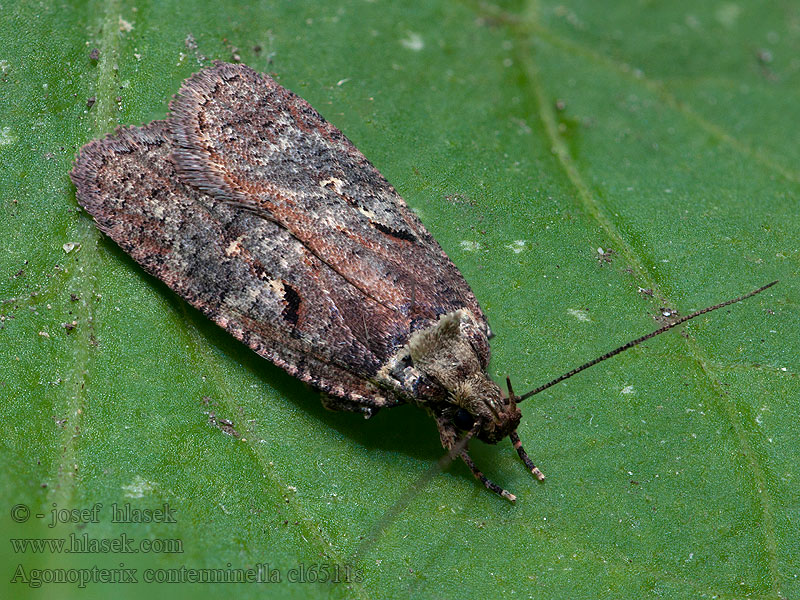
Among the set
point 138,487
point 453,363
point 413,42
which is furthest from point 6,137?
point 453,363

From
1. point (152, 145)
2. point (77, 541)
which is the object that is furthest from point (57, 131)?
point (77, 541)

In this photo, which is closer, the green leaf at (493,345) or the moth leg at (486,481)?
the green leaf at (493,345)

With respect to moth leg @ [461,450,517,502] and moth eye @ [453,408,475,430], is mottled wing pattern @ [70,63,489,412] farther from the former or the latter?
moth leg @ [461,450,517,502]

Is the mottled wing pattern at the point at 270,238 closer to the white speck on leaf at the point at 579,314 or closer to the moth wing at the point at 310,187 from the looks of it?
the moth wing at the point at 310,187

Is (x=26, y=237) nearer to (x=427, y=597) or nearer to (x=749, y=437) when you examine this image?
(x=427, y=597)

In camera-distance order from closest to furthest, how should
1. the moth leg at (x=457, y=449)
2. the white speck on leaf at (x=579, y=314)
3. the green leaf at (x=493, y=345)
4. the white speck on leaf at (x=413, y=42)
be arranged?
1. the green leaf at (x=493, y=345)
2. the moth leg at (x=457, y=449)
3. the white speck on leaf at (x=579, y=314)
4. the white speck on leaf at (x=413, y=42)

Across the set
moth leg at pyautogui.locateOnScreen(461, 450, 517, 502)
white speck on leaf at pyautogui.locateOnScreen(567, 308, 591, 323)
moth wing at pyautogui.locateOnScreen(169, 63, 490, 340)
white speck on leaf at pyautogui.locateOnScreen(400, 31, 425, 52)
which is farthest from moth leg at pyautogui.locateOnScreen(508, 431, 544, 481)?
white speck on leaf at pyautogui.locateOnScreen(400, 31, 425, 52)

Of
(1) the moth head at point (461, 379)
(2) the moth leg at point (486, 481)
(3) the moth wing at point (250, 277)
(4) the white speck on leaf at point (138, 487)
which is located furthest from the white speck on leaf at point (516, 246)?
(4) the white speck on leaf at point (138, 487)
